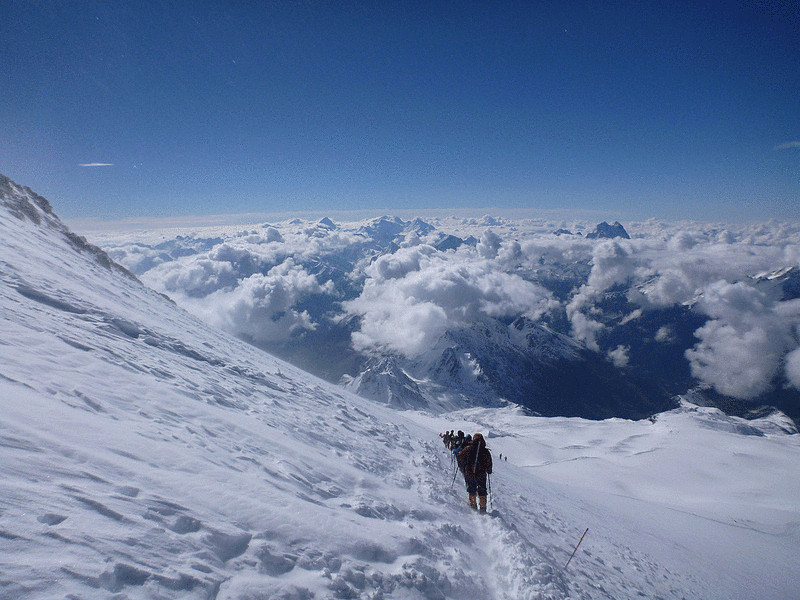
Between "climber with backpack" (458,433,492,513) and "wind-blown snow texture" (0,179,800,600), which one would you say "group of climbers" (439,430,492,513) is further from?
"wind-blown snow texture" (0,179,800,600)

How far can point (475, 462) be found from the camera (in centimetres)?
1040

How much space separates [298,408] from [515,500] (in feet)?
30.8

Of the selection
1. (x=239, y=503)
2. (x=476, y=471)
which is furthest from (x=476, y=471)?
(x=239, y=503)

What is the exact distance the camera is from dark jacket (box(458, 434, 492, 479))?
10336 millimetres

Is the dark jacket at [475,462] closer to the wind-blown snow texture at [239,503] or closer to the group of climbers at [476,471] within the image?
the group of climbers at [476,471]

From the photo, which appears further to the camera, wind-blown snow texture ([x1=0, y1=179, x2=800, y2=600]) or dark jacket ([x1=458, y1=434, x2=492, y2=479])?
dark jacket ([x1=458, y1=434, x2=492, y2=479])

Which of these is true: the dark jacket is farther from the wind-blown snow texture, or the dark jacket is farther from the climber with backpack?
the wind-blown snow texture

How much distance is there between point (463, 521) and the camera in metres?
9.14

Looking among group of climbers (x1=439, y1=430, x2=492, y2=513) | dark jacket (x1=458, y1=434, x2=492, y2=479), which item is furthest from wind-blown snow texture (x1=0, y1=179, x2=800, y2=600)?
dark jacket (x1=458, y1=434, x2=492, y2=479)

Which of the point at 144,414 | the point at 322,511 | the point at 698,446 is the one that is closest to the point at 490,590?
the point at 322,511

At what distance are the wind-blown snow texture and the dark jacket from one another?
3.53 feet

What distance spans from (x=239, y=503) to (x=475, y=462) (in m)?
6.90

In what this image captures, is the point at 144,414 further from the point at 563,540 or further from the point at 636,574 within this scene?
the point at 636,574

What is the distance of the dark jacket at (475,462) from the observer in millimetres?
10336
